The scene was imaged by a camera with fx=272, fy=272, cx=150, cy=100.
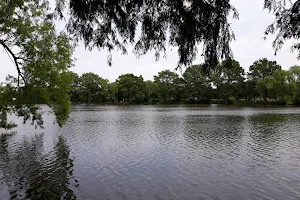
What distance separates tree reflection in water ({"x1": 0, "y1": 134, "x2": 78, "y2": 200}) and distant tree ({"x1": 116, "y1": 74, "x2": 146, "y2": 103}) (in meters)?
92.3

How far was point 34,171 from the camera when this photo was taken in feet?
48.4

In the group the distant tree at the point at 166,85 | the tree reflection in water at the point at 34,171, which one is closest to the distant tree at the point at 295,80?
the distant tree at the point at 166,85

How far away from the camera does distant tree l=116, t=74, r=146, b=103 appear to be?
4528 inches

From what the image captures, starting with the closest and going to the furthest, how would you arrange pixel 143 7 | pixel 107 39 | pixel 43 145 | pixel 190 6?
pixel 190 6 < pixel 143 7 < pixel 107 39 < pixel 43 145

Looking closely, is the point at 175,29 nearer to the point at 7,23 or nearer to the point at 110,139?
the point at 7,23

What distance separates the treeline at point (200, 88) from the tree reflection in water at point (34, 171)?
53.4 meters

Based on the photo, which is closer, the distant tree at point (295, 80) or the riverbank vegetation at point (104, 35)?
the riverbank vegetation at point (104, 35)

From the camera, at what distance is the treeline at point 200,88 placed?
276 feet

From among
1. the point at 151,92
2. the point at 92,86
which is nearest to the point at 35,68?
the point at 151,92

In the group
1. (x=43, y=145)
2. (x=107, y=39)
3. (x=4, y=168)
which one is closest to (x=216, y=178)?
(x=107, y=39)

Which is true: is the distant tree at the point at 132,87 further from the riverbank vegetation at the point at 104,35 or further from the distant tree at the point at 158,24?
the distant tree at the point at 158,24

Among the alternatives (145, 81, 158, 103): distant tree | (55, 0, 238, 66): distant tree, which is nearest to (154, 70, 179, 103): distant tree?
(145, 81, 158, 103): distant tree

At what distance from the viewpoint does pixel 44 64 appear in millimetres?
18297

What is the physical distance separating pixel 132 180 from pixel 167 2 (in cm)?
1048
